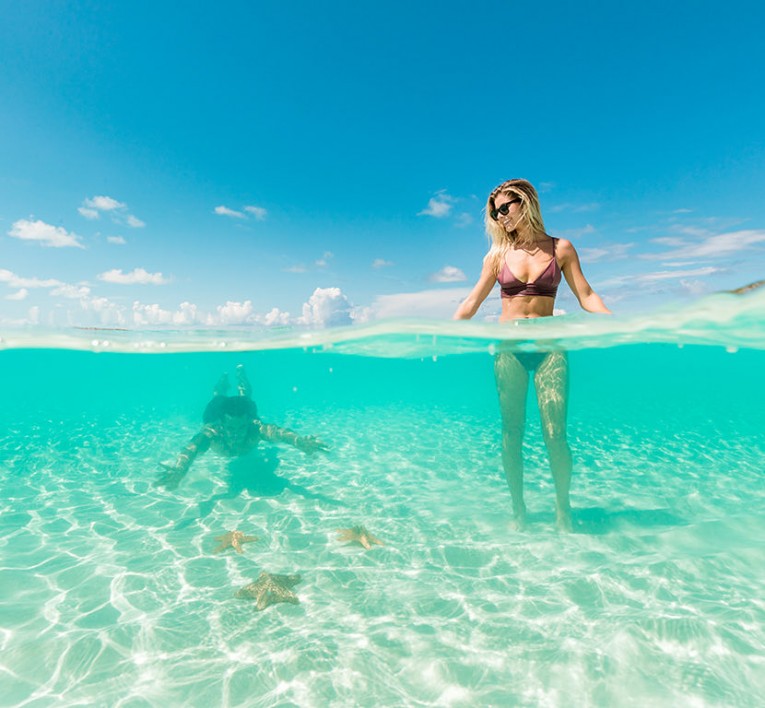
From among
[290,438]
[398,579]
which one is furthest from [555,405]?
[290,438]

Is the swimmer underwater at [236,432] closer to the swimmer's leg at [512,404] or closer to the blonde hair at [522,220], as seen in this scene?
the swimmer's leg at [512,404]

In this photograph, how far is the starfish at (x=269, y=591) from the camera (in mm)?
4805

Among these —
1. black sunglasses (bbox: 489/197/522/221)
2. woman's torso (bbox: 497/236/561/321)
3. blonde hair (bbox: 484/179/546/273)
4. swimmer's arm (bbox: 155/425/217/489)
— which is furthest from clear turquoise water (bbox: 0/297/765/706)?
black sunglasses (bbox: 489/197/522/221)

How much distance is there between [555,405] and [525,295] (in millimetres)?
1466

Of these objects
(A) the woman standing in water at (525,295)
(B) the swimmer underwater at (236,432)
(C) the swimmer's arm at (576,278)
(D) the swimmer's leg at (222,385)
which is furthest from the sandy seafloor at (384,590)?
(C) the swimmer's arm at (576,278)

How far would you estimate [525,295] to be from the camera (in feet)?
16.2

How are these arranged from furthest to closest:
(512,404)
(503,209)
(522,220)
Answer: (512,404) → (503,209) → (522,220)

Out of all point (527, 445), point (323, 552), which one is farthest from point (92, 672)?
point (527, 445)

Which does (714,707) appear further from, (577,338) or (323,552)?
(577,338)

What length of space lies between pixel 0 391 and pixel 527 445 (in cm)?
5064

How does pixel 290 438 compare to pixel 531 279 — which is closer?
pixel 531 279

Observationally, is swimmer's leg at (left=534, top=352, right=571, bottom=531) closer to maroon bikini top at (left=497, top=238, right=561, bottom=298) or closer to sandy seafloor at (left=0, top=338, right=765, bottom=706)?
maroon bikini top at (left=497, top=238, right=561, bottom=298)

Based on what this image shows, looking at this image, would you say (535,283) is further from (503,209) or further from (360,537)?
(360,537)

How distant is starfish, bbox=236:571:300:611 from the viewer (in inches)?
189
